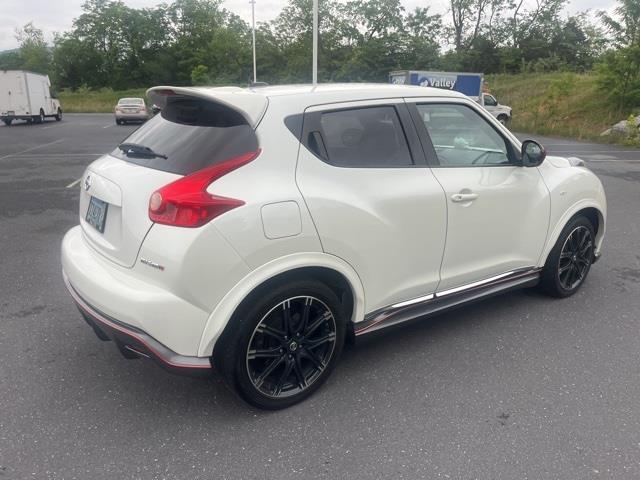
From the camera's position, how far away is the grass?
4549 centimetres

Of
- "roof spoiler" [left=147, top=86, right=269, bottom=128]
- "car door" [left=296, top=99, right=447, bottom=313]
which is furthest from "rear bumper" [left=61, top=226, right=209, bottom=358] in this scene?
"roof spoiler" [left=147, top=86, right=269, bottom=128]

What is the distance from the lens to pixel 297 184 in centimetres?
265

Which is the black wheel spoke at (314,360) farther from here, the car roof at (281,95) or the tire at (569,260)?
the tire at (569,260)

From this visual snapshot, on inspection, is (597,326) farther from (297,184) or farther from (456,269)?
(297,184)

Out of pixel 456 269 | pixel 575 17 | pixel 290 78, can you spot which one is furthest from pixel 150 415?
pixel 575 17

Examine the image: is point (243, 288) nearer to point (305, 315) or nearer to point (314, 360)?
point (305, 315)

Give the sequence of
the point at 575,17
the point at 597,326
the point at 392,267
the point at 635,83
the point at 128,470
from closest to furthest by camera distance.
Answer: the point at 128,470 → the point at 392,267 → the point at 597,326 → the point at 635,83 → the point at 575,17

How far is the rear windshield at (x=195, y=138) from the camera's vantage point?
2.60 m

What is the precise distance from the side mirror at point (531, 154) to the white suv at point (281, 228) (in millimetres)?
154

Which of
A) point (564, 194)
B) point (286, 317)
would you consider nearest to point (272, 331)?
point (286, 317)

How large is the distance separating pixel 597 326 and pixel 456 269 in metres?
1.30

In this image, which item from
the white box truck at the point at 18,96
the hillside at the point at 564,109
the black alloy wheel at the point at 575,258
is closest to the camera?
the black alloy wheel at the point at 575,258

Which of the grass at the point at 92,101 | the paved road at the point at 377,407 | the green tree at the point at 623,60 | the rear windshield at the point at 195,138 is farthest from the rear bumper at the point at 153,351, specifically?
the grass at the point at 92,101

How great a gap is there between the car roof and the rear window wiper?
329 mm
